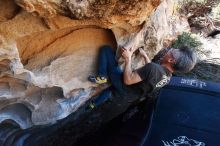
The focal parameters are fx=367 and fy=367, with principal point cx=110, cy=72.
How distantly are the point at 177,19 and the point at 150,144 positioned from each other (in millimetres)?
2673

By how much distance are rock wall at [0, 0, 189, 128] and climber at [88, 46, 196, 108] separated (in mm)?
80

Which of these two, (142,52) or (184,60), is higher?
(184,60)

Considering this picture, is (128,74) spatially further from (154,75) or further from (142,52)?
(142,52)

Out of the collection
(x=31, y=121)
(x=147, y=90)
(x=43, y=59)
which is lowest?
(x=31, y=121)

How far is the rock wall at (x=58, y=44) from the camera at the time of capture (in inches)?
85.8

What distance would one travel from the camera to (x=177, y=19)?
486 centimetres

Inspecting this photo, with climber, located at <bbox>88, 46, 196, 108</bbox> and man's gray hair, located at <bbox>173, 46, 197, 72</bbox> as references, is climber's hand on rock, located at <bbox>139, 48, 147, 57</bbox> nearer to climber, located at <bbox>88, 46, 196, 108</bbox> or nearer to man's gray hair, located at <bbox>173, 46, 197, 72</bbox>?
climber, located at <bbox>88, 46, 196, 108</bbox>

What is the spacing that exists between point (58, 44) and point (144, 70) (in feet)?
2.27

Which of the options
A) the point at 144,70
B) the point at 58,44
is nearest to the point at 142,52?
the point at 144,70

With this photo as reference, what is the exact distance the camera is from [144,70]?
2.86 metres

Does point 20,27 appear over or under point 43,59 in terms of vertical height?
over

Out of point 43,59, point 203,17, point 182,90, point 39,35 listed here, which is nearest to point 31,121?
point 43,59

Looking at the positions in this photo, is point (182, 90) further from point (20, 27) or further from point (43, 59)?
point (20, 27)

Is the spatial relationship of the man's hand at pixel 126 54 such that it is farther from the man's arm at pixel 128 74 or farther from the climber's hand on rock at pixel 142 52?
the climber's hand on rock at pixel 142 52
